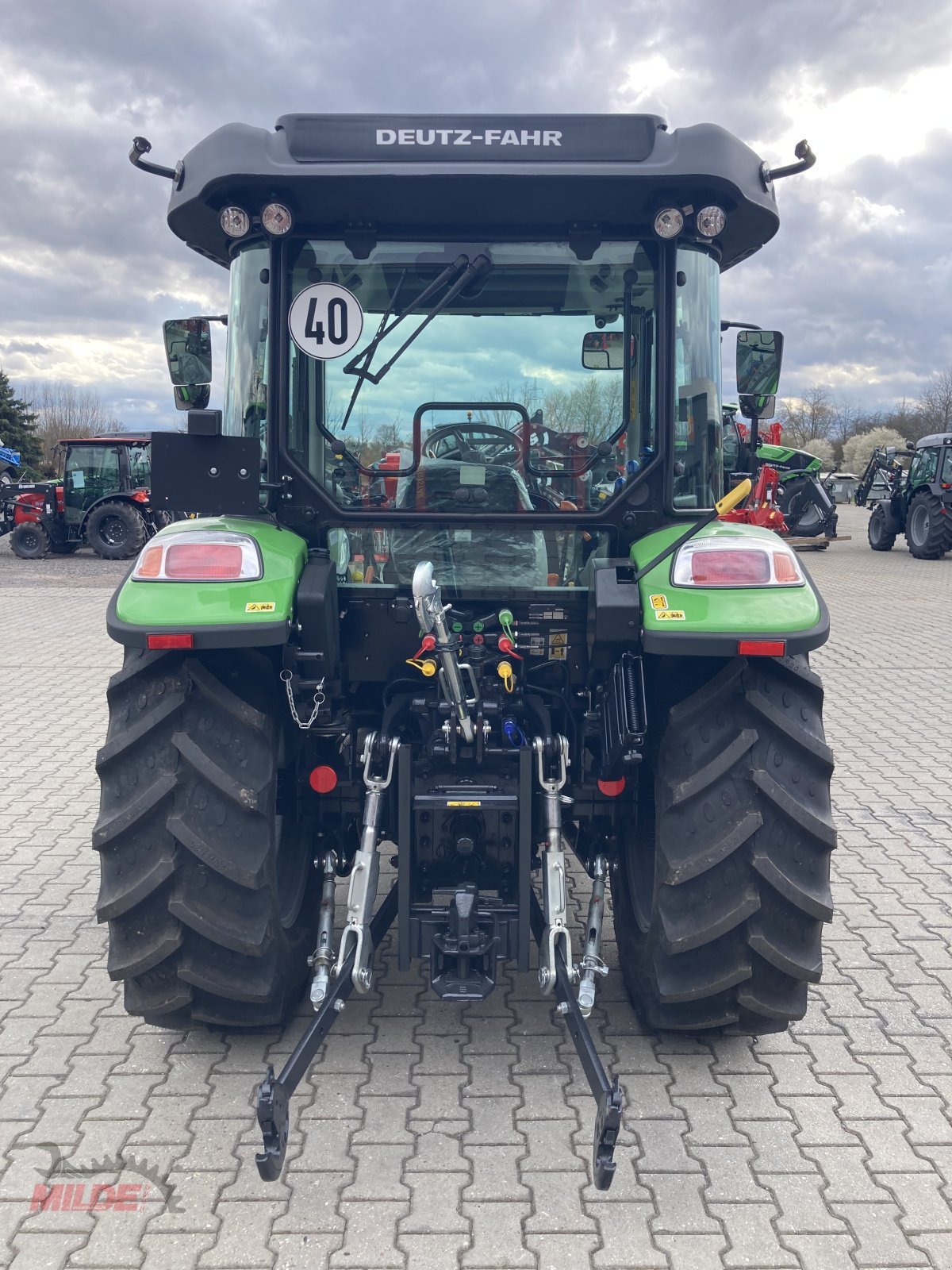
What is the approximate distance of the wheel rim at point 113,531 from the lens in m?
19.2

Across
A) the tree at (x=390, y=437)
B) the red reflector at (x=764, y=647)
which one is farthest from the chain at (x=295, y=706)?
the red reflector at (x=764, y=647)

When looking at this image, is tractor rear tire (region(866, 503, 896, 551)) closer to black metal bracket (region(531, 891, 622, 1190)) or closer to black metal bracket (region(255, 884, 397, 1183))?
black metal bracket (region(531, 891, 622, 1190))

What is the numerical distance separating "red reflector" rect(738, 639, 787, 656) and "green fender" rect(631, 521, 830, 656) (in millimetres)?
11

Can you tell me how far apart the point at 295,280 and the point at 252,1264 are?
2.58 meters

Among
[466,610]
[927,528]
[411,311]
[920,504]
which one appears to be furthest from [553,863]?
[920,504]

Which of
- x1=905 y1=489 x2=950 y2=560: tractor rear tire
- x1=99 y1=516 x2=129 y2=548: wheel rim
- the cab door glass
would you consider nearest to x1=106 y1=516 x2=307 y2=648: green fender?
x1=99 y1=516 x2=129 y2=548: wheel rim

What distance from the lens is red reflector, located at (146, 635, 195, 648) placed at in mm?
2822

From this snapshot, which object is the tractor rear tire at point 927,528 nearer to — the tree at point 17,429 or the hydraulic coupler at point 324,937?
the hydraulic coupler at point 324,937

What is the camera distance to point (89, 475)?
755 inches

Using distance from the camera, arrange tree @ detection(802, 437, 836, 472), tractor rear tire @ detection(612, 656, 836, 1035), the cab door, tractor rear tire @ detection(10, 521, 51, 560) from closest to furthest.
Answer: tractor rear tire @ detection(612, 656, 836, 1035), the cab door, tractor rear tire @ detection(10, 521, 51, 560), tree @ detection(802, 437, 836, 472)

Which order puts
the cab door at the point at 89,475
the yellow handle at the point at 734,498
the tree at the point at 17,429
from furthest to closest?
the tree at the point at 17,429 < the cab door at the point at 89,475 < the yellow handle at the point at 734,498

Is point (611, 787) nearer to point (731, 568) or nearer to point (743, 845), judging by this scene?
point (743, 845)

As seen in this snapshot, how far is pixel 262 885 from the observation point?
2.96 meters

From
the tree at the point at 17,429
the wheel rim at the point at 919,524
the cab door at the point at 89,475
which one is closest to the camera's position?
the cab door at the point at 89,475
